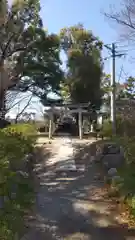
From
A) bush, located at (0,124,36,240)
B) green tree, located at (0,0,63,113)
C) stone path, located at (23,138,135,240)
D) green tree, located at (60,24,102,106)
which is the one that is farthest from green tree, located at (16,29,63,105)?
bush, located at (0,124,36,240)

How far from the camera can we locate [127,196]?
564 centimetres

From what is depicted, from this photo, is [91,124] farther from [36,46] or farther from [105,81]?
[36,46]

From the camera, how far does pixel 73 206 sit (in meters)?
5.63

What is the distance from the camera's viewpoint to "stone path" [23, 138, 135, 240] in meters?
4.34

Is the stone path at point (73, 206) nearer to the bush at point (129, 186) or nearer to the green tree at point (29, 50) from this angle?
the bush at point (129, 186)

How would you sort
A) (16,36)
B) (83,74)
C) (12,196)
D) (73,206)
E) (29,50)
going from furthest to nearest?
(83,74)
(29,50)
(16,36)
(73,206)
(12,196)

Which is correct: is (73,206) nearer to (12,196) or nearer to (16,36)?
(12,196)

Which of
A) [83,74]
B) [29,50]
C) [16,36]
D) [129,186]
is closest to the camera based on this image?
[129,186]

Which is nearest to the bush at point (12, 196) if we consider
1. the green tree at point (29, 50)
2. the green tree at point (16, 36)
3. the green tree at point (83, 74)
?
the green tree at point (16, 36)

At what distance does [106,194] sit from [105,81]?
13.9m

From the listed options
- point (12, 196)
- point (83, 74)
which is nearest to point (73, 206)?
point (12, 196)

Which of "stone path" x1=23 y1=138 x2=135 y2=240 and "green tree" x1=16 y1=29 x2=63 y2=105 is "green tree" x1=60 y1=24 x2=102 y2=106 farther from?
"stone path" x1=23 y1=138 x2=135 y2=240

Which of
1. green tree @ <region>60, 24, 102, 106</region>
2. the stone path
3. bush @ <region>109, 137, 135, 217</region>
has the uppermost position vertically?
green tree @ <region>60, 24, 102, 106</region>

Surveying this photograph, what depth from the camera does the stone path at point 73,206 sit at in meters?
4.34
